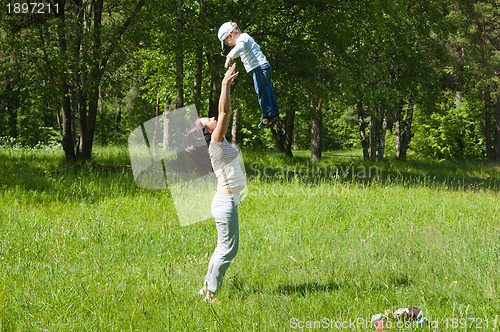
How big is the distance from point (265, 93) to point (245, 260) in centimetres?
345

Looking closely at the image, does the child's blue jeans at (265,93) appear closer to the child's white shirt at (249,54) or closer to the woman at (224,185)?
the child's white shirt at (249,54)

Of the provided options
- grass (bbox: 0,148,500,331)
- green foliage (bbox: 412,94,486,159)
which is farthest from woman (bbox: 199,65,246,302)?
green foliage (bbox: 412,94,486,159)

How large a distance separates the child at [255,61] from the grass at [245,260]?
2.00 m

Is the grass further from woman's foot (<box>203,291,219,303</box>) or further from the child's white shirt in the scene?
the child's white shirt

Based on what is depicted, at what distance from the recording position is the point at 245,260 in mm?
5461

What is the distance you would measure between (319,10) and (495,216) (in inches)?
336

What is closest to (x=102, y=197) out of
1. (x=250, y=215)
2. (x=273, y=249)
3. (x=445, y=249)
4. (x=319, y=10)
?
(x=250, y=215)

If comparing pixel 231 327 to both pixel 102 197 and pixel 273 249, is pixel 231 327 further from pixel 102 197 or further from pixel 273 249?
pixel 102 197

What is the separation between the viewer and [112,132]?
39812 millimetres

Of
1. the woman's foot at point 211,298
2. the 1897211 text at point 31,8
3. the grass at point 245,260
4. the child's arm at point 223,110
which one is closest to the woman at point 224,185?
the child's arm at point 223,110

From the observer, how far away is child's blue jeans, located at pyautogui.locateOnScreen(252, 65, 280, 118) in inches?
97.0

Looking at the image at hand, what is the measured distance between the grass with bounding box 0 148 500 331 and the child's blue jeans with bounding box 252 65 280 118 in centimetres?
200

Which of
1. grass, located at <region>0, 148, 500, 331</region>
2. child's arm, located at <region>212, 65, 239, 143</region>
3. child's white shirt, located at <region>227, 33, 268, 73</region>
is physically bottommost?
grass, located at <region>0, 148, 500, 331</region>

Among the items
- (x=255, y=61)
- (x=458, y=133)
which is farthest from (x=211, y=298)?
(x=458, y=133)
